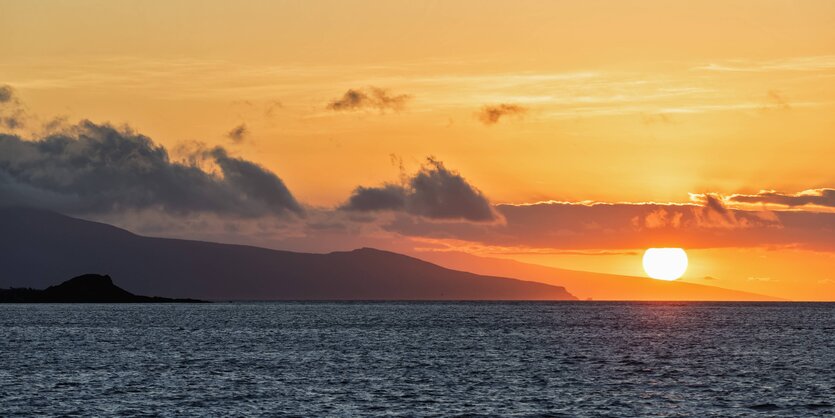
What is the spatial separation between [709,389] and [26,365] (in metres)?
73.6

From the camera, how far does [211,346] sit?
15900 cm

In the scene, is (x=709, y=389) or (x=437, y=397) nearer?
(x=437, y=397)

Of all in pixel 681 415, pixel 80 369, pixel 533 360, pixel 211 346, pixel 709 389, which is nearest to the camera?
pixel 681 415

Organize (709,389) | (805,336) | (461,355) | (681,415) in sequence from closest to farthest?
1. (681,415)
2. (709,389)
3. (461,355)
4. (805,336)

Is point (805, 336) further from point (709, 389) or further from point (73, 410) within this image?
point (73, 410)

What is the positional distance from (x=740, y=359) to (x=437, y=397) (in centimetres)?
5674

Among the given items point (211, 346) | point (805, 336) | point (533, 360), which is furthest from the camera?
point (805, 336)

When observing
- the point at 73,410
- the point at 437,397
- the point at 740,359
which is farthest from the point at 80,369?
the point at 740,359

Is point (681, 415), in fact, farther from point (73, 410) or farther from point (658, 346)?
point (658, 346)

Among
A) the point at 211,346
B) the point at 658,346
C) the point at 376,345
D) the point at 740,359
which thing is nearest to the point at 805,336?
the point at 658,346

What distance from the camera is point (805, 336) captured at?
650ft

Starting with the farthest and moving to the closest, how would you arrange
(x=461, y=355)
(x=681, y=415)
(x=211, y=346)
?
(x=211, y=346) < (x=461, y=355) < (x=681, y=415)

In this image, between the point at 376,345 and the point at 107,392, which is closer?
the point at 107,392

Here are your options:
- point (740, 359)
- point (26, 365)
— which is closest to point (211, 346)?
point (26, 365)
